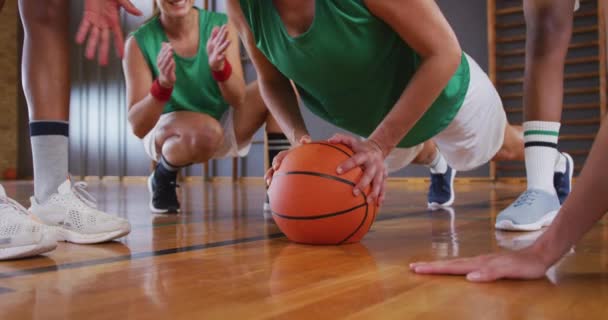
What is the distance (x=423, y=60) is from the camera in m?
1.43

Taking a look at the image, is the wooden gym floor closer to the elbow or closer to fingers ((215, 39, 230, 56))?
the elbow

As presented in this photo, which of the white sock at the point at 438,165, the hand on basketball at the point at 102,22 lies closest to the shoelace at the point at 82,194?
the hand on basketball at the point at 102,22

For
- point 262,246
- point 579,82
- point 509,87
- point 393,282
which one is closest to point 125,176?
point 509,87

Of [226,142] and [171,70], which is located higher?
[171,70]

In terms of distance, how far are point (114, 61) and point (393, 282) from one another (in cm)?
870

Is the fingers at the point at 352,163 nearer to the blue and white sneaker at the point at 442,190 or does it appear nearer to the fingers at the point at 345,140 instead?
the fingers at the point at 345,140

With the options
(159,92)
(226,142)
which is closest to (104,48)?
(159,92)

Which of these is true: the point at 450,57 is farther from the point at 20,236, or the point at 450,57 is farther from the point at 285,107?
the point at 20,236

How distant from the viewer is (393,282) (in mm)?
982

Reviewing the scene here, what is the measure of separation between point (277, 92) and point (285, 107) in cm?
6

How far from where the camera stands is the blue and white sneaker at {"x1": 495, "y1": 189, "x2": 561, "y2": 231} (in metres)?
1.67

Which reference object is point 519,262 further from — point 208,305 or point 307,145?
point 307,145

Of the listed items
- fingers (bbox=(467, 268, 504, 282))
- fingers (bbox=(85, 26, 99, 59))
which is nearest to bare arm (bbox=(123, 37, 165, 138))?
fingers (bbox=(85, 26, 99, 59))

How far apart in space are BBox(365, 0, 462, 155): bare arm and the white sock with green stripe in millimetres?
515
